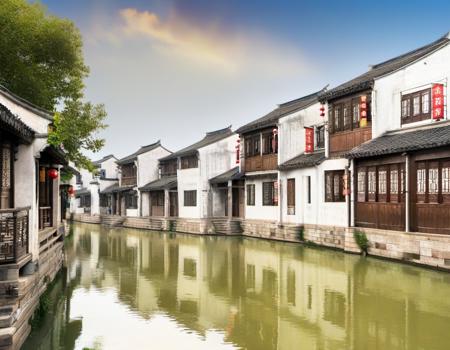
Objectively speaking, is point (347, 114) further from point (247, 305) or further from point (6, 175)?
point (6, 175)

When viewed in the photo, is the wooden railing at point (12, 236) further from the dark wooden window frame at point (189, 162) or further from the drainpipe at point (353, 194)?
the dark wooden window frame at point (189, 162)

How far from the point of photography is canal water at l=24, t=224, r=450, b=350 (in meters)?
9.98

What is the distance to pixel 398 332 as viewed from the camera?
1023 centimetres

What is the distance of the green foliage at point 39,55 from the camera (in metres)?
21.9

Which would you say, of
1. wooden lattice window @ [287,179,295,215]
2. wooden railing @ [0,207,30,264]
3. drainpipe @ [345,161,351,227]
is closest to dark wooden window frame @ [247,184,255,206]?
wooden lattice window @ [287,179,295,215]

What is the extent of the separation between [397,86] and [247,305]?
1339cm

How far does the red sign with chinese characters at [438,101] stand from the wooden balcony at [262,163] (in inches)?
491

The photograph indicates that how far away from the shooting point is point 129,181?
5172 cm

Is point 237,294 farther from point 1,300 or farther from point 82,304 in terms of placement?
point 1,300

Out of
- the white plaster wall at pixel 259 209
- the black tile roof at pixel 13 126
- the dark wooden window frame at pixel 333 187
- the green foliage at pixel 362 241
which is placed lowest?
the green foliage at pixel 362 241

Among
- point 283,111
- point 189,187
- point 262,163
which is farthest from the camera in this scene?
point 189,187

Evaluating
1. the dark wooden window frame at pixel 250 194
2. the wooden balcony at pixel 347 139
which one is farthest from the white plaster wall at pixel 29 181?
the dark wooden window frame at pixel 250 194

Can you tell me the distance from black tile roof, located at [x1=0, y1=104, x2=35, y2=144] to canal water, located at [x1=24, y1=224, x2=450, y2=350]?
428 cm

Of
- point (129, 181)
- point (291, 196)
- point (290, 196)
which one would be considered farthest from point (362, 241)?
point (129, 181)
